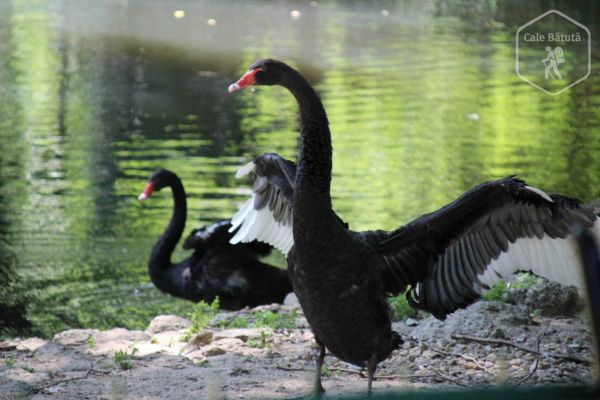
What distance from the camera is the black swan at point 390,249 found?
169 inches

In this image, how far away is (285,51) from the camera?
653 inches

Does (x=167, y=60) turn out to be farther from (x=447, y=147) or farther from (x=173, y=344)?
(x=173, y=344)

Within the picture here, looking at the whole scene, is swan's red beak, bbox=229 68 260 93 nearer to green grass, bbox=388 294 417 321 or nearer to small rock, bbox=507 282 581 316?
green grass, bbox=388 294 417 321

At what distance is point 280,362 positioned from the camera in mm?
5438

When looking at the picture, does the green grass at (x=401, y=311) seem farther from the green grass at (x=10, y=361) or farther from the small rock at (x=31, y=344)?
the green grass at (x=10, y=361)

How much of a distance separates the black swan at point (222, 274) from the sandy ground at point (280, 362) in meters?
1.73

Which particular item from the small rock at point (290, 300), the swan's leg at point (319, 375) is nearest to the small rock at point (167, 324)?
the small rock at point (290, 300)

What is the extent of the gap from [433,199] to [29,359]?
5.28 metres

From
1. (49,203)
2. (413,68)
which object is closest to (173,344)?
(49,203)

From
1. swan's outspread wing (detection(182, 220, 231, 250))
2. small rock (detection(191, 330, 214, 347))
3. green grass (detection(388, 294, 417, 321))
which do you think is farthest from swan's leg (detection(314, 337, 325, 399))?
swan's outspread wing (detection(182, 220, 231, 250))

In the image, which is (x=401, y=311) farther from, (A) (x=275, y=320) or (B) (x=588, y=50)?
(B) (x=588, y=50)

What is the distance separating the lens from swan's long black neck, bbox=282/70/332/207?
4289mm

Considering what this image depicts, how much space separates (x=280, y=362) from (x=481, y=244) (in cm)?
141

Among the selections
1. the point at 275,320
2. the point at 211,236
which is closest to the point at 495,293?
the point at 275,320
